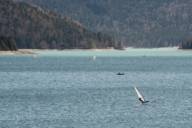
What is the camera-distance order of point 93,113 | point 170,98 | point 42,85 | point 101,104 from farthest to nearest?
point 42,85
point 170,98
point 101,104
point 93,113

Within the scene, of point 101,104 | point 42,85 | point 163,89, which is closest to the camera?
point 101,104

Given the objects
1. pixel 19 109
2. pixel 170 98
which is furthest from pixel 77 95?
pixel 19 109

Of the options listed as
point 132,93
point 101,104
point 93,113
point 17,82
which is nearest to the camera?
point 93,113

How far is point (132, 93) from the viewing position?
108m

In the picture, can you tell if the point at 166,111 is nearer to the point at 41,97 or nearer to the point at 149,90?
the point at 41,97

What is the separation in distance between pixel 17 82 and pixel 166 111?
55512 millimetres

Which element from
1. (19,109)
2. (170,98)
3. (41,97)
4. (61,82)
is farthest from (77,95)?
(61,82)

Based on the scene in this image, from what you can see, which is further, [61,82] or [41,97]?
[61,82]

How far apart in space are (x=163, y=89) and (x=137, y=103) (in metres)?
25.8

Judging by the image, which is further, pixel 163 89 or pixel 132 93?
pixel 163 89

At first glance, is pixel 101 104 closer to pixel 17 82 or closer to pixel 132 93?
pixel 132 93

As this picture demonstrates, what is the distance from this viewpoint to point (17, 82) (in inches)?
5246

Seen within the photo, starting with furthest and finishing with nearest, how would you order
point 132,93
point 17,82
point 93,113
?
1. point 17,82
2. point 132,93
3. point 93,113

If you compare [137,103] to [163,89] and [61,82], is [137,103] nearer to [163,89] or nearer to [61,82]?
[163,89]
